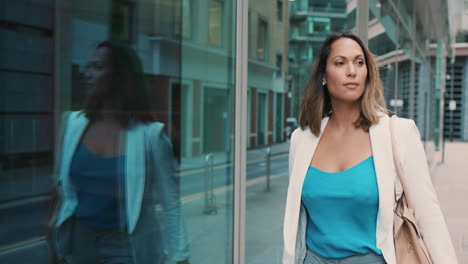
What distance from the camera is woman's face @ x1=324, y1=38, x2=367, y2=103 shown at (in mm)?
2004

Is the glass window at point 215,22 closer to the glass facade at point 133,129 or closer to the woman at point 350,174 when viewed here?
the glass facade at point 133,129

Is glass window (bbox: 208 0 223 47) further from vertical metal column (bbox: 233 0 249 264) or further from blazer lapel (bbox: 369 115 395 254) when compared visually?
blazer lapel (bbox: 369 115 395 254)

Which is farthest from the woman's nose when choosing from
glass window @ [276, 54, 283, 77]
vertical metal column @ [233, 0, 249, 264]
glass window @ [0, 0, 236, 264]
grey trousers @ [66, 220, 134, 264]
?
glass window @ [276, 54, 283, 77]

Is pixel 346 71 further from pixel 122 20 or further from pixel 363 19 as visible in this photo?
pixel 363 19

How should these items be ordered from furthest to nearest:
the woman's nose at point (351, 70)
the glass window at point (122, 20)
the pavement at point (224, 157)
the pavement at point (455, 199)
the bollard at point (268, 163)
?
the pavement at point (455, 199)
the bollard at point (268, 163)
the pavement at point (224, 157)
the glass window at point (122, 20)
the woman's nose at point (351, 70)

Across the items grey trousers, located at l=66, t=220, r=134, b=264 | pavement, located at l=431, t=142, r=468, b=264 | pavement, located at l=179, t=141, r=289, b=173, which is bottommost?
pavement, located at l=431, t=142, r=468, b=264

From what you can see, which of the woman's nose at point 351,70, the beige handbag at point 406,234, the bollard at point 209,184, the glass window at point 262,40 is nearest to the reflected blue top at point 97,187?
the bollard at point 209,184

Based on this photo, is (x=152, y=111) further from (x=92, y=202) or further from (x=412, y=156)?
(x=412, y=156)

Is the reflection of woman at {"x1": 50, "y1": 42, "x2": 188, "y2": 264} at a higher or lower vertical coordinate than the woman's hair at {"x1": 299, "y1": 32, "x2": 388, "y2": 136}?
lower

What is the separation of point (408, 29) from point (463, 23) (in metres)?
5.68

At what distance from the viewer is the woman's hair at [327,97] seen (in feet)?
6.60

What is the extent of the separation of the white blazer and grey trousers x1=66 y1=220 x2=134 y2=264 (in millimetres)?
772

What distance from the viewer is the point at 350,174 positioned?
1913 mm

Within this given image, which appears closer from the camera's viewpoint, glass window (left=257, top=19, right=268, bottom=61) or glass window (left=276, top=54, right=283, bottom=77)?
glass window (left=257, top=19, right=268, bottom=61)
